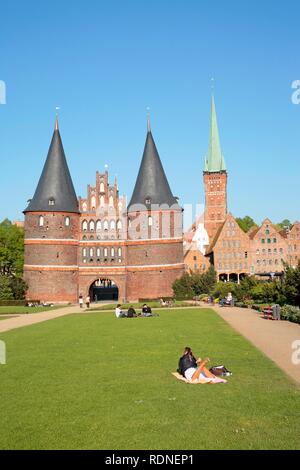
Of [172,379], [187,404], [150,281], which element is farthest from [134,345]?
[150,281]

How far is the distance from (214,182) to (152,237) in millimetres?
52487

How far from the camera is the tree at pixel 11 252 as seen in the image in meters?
63.8

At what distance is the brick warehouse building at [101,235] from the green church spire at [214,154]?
48437mm

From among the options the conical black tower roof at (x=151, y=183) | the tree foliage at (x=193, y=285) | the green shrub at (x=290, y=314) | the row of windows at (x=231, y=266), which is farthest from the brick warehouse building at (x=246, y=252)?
the green shrub at (x=290, y=314)

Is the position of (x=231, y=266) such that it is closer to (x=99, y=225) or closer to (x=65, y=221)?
(x=99, y=225)

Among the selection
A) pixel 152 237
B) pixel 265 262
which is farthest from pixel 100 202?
pixel 265 262

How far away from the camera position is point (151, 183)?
177 ft

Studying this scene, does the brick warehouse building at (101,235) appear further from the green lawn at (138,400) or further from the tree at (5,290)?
the green lawn at (138,400)

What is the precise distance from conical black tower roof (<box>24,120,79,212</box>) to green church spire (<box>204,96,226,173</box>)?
174ft

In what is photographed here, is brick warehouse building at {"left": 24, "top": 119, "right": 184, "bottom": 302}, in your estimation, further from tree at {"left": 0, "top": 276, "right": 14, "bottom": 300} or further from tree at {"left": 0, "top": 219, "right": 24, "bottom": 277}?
tree at {"left": 0, "top": 219, "right": 24, "bottom": 277}

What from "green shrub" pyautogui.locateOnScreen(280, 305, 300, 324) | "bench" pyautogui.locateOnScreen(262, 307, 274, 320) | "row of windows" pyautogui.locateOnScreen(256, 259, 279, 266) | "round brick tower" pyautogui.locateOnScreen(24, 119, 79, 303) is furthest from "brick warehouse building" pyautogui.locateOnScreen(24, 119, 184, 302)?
"green shrub" pyautogui.locateOnScreen(280, 305, 300, 324)

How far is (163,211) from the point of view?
53188 millimetres

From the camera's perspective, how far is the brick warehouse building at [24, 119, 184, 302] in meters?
52.4

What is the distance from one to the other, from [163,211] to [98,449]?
46.1 m
